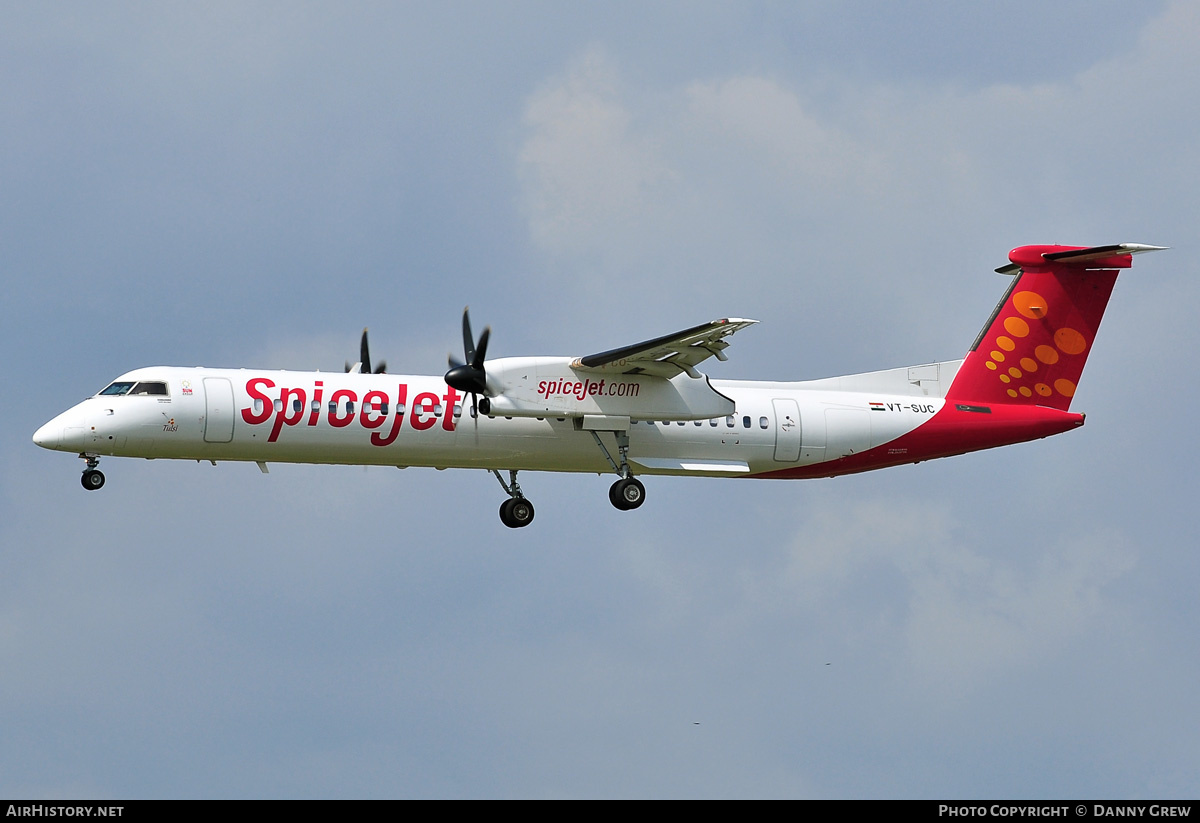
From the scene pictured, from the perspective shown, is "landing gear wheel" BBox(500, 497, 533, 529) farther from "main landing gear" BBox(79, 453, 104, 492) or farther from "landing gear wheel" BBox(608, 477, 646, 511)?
"main landing gear" BBox(79, 453, 104, 492)

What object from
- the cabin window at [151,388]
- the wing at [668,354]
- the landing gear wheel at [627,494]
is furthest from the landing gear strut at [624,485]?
the cabin window at [151,388]

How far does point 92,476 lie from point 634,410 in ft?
32.1

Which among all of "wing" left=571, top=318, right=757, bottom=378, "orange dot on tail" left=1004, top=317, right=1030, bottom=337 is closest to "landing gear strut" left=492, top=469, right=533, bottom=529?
"wing" left=571, top=318, right=757, bottom=378

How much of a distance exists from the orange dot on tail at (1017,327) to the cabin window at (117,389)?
1737cm

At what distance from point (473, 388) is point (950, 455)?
10446 mm

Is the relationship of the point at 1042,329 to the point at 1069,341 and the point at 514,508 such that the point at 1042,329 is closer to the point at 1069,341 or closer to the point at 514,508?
the point at 1069,341

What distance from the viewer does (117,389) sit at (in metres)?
29.1

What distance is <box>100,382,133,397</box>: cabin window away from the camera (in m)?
29.0

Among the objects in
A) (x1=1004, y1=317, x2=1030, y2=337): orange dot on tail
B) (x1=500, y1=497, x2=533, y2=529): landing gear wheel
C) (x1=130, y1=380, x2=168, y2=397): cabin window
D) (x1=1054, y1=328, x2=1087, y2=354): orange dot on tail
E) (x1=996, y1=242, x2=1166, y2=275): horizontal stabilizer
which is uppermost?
(x1=996, y1=242, x2=1166, y2=275): horizontal stabilizer

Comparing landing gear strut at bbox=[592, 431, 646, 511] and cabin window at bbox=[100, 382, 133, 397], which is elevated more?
cabin window at bbox=[100, 382, 133, 397]

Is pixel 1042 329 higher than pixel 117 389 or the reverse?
higher

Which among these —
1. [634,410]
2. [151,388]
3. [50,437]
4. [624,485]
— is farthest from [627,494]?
[50,437]
